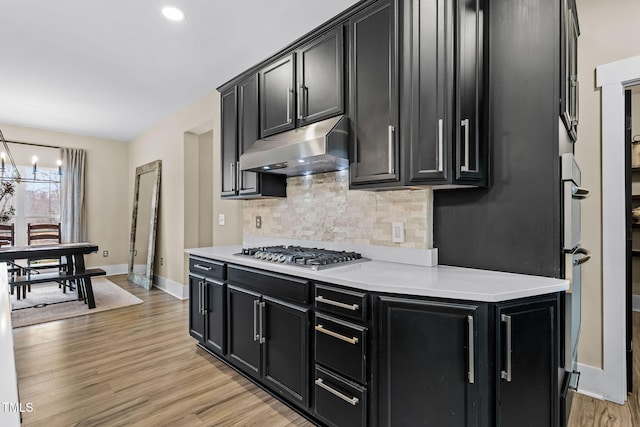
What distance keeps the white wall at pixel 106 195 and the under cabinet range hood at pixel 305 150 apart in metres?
Result: 5.29

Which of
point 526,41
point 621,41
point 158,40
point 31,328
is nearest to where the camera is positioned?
point 526,41

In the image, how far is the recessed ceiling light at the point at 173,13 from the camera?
2461 mm

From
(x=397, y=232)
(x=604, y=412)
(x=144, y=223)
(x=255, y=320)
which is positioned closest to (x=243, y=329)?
(x=255, y=320)

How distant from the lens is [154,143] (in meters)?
5.73

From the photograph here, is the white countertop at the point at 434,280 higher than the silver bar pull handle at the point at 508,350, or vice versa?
the white countertop at the point at 434,280

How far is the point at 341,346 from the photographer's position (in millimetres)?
1747

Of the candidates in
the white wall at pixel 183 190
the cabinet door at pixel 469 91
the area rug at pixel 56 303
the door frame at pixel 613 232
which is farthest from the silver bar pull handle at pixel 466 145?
the area rug at pixel 56 303

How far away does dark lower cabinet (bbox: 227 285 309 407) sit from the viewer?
1.97 meters

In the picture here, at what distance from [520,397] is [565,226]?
2.83ft

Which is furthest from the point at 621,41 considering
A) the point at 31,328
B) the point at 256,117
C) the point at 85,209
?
the point at 85,209

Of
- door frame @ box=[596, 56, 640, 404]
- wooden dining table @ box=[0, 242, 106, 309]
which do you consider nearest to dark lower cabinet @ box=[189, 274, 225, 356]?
wooden dining table @ box=[0, 242, 106, 309]

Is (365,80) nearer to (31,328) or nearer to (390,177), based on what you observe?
(390,177)

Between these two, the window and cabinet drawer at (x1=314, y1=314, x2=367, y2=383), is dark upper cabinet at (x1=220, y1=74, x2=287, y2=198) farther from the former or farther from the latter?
the window

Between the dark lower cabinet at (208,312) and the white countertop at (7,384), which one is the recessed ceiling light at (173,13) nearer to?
the dark lower cabinet at (208,312)
